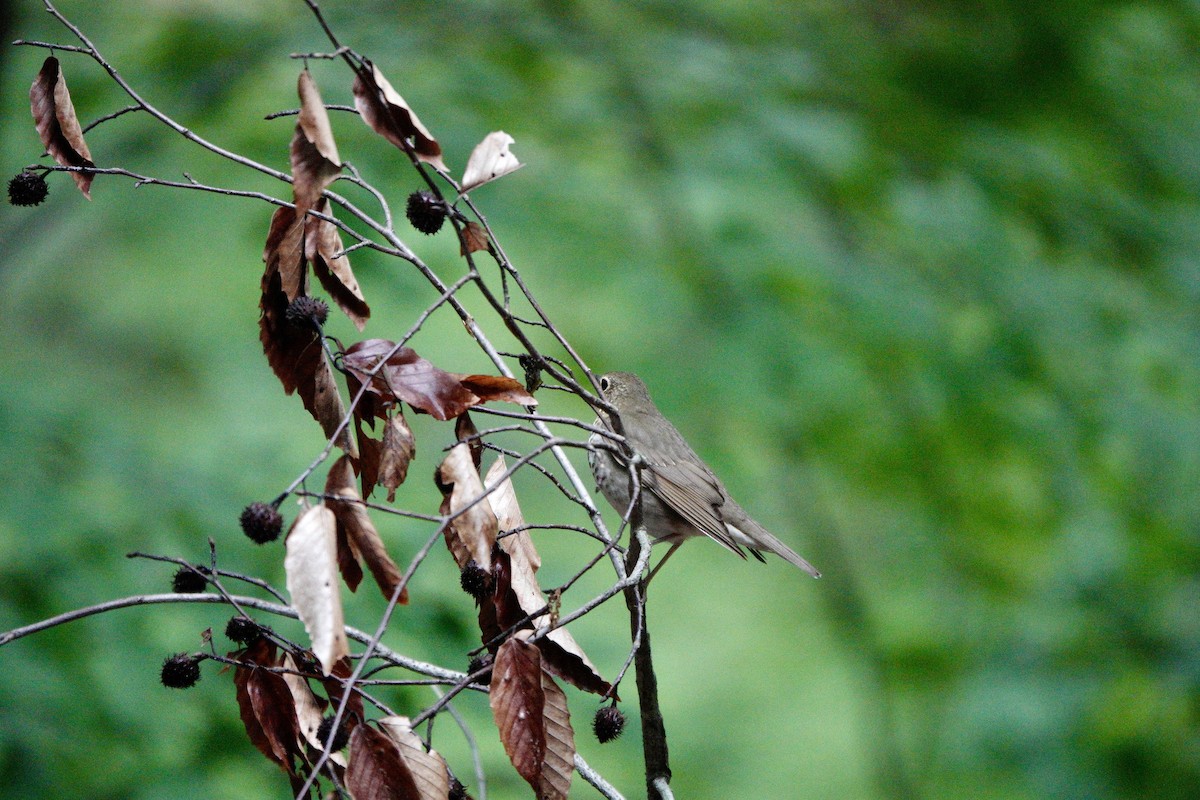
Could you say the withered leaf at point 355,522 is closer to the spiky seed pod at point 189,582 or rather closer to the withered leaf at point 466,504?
the withered leaf at point 466,504

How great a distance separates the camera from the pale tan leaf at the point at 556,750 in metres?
1.58

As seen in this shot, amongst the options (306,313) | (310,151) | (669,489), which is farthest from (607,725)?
(669,489)

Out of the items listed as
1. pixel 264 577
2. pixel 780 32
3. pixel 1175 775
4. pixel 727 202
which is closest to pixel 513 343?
pixel 727 202

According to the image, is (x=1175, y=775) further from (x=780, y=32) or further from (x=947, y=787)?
(x=780, y=32)

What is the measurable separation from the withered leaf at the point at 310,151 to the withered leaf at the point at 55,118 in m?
0.52

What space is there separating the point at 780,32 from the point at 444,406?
4528 millimetres

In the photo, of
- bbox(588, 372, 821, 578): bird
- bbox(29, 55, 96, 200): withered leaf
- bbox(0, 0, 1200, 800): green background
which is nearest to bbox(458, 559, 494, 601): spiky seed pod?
bbox(29, 55, 96, 200): withered leaf

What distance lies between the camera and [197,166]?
191 inches

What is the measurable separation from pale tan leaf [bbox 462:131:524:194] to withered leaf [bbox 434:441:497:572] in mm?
385

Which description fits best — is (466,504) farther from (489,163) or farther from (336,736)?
(489,163)

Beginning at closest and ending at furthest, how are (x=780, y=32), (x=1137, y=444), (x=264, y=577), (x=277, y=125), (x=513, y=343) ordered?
(x=264, y=577) → (x=277, y=125) → (x=1137, y=444) → (x=780, y=32) → (x=513, y=343)

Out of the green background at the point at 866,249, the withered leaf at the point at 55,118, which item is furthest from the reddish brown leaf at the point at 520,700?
the green background at the point at 866,249

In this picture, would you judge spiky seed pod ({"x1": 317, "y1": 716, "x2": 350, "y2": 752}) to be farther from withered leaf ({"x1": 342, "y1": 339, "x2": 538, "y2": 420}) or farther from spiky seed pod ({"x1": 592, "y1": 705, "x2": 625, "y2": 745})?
withered leaf ({"x1": 342, "y1": 339, "x2": 538, "y2": 420})

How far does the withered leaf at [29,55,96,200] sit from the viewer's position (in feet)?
5.58
